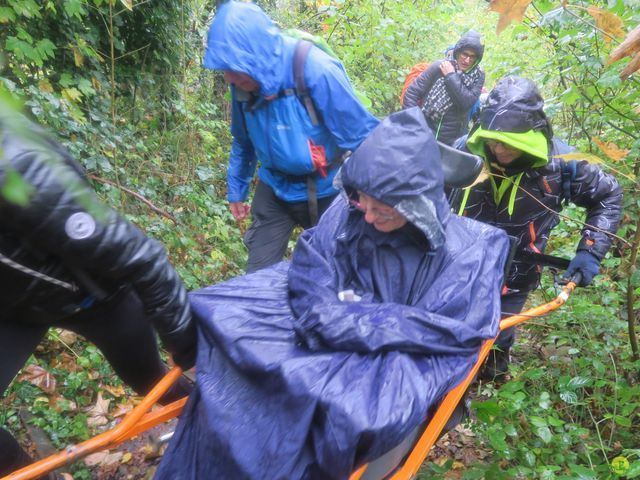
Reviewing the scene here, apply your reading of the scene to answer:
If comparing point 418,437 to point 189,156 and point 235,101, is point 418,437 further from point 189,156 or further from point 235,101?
point 189,156

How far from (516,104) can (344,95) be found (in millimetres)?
868

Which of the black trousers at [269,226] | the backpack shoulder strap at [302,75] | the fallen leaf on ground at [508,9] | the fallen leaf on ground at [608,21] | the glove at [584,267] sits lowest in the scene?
the glove at [584,267]

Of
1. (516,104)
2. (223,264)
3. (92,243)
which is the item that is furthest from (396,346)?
(223,264)

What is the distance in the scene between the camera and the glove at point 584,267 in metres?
2.44

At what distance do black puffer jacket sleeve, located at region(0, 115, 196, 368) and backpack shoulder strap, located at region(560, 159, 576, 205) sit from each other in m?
2.04

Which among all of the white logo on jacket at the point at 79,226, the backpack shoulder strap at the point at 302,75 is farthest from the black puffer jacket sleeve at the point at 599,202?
the white logo on jacket at the point at 79,226

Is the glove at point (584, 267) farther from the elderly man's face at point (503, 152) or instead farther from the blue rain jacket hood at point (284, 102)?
the blue rain jacket hood at point (284, 102)

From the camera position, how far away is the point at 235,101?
2.83 m

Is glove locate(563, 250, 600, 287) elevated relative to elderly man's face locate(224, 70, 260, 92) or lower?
lower

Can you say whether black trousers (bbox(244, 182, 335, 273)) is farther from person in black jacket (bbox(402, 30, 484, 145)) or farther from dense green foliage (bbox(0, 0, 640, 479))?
person in black jacket (bbox(402, 30, 484, 145))

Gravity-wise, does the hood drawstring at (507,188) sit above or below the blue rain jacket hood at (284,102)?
below

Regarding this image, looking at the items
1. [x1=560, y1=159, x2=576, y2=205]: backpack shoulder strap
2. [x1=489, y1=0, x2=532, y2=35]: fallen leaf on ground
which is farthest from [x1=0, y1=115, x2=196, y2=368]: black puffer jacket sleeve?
[x1=560, y1=159, x2=576, y2=205]: backpack shoulder strap

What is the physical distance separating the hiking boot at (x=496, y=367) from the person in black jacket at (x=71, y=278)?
221cm

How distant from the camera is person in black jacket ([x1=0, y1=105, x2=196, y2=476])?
1221mm
